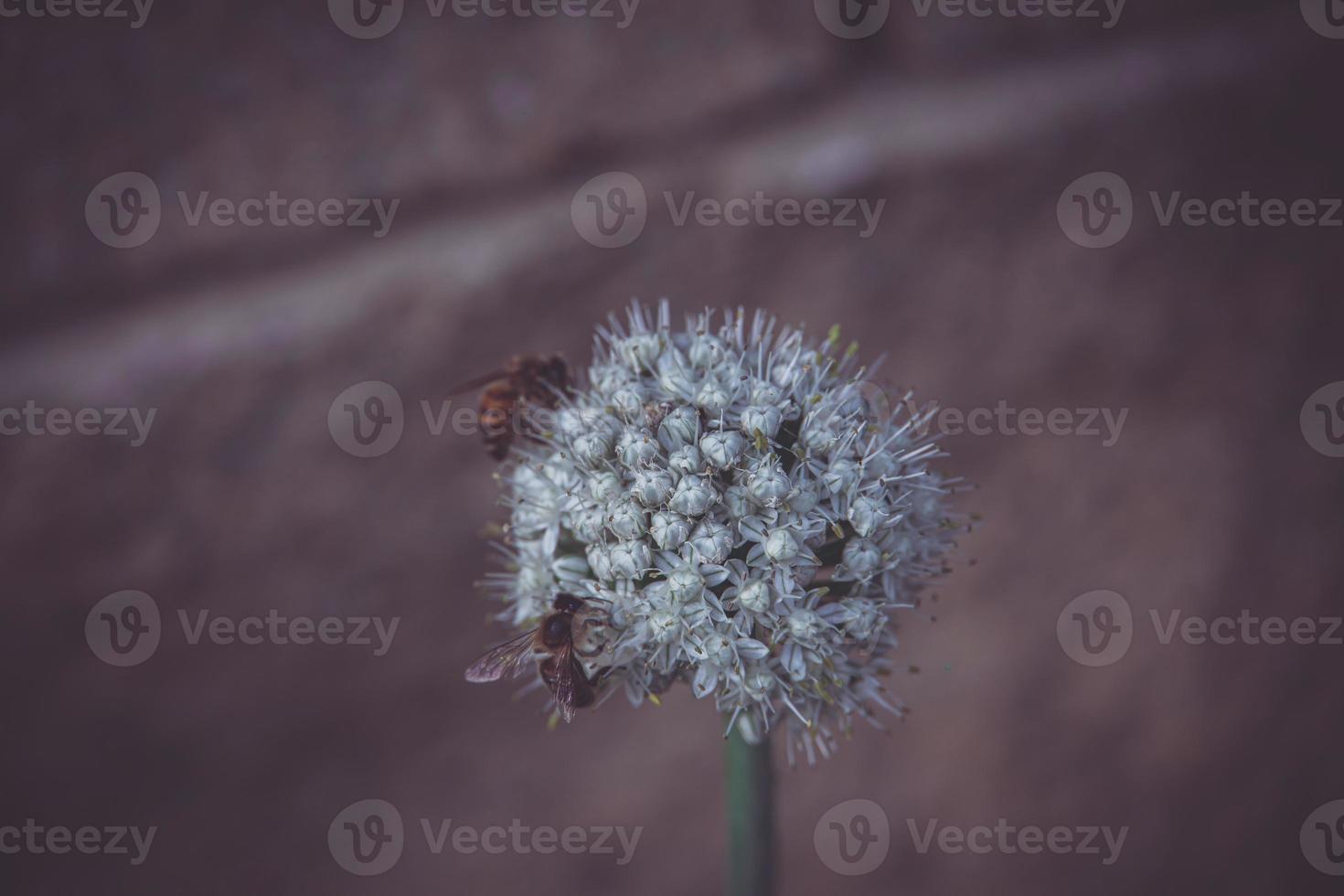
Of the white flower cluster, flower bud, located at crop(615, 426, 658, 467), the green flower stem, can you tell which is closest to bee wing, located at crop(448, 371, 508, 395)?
the white flower cluster

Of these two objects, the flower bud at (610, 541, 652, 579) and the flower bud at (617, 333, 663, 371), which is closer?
the flower bud at (610, 541, 652, 579)

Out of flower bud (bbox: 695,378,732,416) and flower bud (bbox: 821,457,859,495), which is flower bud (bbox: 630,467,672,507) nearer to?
flower bud (bbox: 695,378,732,416)

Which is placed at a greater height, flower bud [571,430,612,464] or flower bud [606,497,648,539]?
flower bud [571,430,612,464]

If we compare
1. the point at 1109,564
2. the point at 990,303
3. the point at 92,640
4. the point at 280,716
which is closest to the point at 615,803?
the point at 280,716

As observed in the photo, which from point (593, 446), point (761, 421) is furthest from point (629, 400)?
point (761, 421)

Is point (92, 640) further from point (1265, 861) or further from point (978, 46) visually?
point (1265, 861)

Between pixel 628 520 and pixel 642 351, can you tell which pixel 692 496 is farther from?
pixel 642 351
